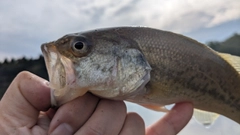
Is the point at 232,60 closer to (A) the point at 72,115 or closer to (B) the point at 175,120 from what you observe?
(B) the point at 175,120

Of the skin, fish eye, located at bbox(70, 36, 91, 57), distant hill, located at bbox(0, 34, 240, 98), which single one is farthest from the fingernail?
distant hill, located at bbox(0, 34, 240, 98)

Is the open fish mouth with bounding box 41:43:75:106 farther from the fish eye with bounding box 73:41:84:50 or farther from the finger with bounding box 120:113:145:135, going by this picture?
the finger with bounding box 120:113:145:135

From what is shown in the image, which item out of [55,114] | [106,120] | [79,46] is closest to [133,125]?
[106,120]

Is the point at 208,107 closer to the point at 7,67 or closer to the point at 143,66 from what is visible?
the point at 143,66

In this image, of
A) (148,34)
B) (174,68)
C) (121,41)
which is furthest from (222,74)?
(121,41)

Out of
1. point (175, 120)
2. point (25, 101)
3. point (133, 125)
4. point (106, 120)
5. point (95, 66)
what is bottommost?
point (175, 120)

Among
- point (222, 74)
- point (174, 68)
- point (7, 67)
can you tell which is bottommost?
point (7, 67)
